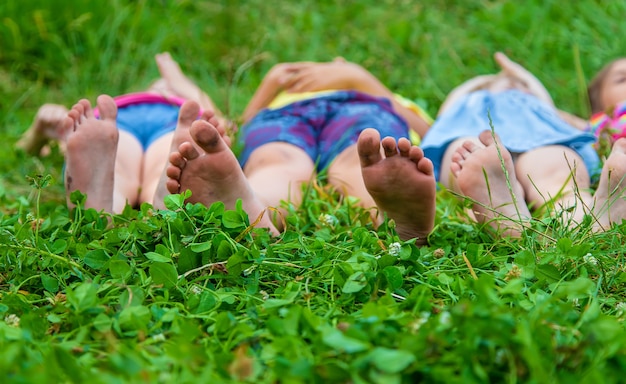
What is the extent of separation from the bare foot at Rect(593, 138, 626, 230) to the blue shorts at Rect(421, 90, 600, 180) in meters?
0.42

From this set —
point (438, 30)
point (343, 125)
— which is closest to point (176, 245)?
point (343, 125)

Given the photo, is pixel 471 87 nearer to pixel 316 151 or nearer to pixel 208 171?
pixel 316 151

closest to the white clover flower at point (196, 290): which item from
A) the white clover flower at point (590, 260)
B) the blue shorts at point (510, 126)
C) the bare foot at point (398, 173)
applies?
the bare foot at point (398, 173)

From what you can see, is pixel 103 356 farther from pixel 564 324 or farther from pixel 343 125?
pixel 343 125

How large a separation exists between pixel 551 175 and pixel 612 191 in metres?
0.38

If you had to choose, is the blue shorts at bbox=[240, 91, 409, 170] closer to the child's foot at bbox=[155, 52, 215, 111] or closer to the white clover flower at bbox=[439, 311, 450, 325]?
the child's foot at bbox=[155, 52, 215, 111]

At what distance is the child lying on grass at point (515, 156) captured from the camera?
1.58 metres

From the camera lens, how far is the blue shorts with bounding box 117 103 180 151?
7.55 ft

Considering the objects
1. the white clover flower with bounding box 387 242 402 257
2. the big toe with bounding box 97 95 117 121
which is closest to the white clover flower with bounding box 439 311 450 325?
the white clover flower with bounding box 387 242 402 257

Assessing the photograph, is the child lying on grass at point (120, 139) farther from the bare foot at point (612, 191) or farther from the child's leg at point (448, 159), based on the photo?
the bare foot at point (612, 191)

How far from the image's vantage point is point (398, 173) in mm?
1456

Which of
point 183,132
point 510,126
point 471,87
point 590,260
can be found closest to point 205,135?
point 183,132

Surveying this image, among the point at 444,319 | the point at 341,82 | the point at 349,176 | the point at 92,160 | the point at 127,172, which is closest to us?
the point at 444,319

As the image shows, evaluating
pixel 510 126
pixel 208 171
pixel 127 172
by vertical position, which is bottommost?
pixel 127 172
